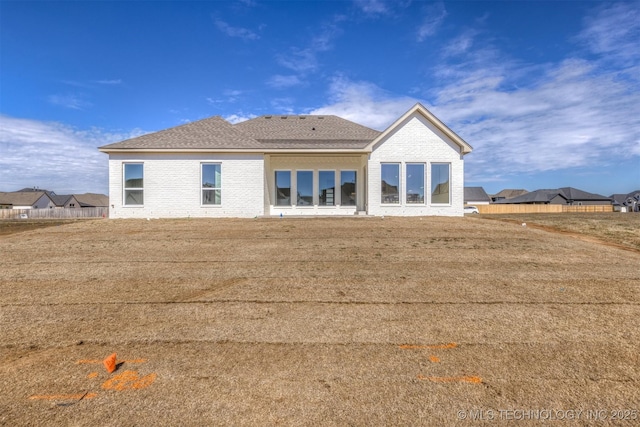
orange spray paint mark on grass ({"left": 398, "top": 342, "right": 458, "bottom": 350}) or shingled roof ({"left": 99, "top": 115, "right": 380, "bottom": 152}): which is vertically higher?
shingled roof ({"left": 99, "top": 115, "right": 380, "bottom": 152})

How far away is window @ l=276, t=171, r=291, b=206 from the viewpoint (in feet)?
59.9

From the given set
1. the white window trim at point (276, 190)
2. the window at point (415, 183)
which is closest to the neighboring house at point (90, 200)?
the white window trim at point (276, 190)

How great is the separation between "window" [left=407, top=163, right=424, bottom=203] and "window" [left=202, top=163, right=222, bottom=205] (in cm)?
954

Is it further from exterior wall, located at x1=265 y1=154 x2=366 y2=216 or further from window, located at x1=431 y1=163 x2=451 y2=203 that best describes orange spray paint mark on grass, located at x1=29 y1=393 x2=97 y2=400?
window, located at x1=431 y1=163 x2=451 y2=203

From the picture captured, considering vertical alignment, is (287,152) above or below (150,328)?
above

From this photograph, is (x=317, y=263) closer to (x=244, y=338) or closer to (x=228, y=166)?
(x=244, y=338)

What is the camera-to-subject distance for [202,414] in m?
2.86

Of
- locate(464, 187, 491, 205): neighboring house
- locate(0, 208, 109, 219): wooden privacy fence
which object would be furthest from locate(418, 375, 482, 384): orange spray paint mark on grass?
locate(464, 187, 491, 205): neighboring house

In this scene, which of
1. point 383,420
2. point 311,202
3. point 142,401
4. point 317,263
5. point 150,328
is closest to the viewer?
point 383,420

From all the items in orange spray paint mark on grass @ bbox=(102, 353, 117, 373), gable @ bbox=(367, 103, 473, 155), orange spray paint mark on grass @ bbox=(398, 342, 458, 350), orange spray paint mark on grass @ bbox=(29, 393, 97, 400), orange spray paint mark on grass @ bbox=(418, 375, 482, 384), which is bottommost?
orange spray paint mark on grass @ bbox=(29, 393, 97, 400)

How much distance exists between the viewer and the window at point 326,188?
18297 mm

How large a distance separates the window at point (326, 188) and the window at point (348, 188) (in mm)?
447

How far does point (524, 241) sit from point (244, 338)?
384 inches

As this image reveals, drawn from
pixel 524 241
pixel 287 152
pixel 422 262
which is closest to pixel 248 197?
pixel 287 152
